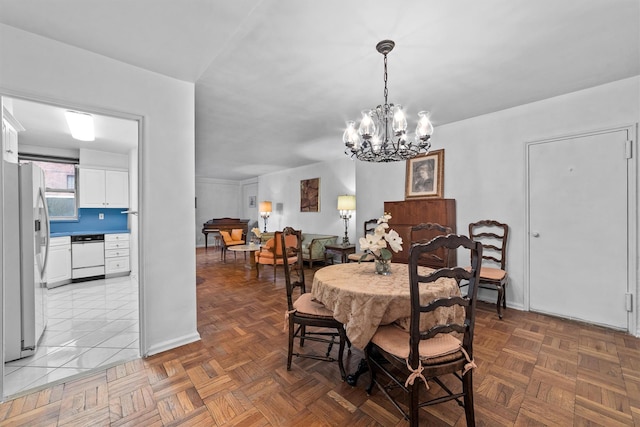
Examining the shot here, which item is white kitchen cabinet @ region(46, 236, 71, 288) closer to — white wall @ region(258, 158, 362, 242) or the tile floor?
the tile floor

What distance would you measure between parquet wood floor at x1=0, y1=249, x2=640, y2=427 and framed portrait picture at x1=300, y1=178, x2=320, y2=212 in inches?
174

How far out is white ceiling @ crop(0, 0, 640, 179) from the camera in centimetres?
159

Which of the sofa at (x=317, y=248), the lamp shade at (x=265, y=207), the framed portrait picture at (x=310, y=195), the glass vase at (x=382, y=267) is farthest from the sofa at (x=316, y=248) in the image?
the glass vase at (x=382, y=267)

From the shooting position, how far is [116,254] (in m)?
4.68

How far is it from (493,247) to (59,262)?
620 centimetres

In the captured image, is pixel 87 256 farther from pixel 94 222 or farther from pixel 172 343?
pixel 172 343

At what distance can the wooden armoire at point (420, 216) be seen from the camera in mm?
3572

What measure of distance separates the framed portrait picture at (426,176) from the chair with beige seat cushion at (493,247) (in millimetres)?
669

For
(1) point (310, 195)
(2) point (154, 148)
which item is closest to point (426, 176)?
(2) point (154, 148)

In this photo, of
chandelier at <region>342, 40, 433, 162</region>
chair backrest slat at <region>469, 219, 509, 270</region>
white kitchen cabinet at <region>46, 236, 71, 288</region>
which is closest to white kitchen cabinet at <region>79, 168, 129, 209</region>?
white kitchen cabinet at <region>46, 236, 71, 288</region>

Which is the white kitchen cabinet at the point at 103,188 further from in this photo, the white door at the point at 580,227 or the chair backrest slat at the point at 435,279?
the white door at the point at 580,227

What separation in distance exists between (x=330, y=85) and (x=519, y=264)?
300cm

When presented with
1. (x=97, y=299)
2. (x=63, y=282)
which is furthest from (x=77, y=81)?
(x=63, y=282)

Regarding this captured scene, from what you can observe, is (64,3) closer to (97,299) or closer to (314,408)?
(314,408)
